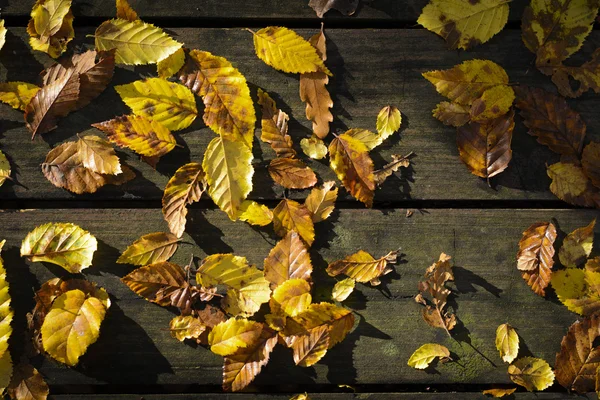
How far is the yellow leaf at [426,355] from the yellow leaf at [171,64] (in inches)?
44.8

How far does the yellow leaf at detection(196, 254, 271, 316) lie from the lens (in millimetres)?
1463

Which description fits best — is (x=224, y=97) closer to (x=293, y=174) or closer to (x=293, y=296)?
(x=293, y=174)

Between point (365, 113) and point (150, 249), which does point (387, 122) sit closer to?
point (365, 113)

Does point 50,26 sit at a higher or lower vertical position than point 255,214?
higher

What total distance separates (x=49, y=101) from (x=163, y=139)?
362 millimetres

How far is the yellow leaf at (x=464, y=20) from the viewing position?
148 centimetres

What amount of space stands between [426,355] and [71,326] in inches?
42.1

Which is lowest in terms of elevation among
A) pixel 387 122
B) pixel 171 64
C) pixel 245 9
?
pixel 387 122

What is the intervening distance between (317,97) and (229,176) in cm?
37

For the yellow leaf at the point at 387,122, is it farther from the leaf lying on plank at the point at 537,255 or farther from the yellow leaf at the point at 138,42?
the yellow leaf at the point at 138,42

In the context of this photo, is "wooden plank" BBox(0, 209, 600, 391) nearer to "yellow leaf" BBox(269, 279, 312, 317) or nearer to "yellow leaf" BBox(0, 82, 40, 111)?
"yellow leaf" BBox(269, 279, 312, 317)

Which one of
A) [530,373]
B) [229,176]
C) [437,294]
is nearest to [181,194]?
[229,176]

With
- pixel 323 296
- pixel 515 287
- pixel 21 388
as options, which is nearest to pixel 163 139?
pixel 323 296

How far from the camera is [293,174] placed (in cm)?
147
